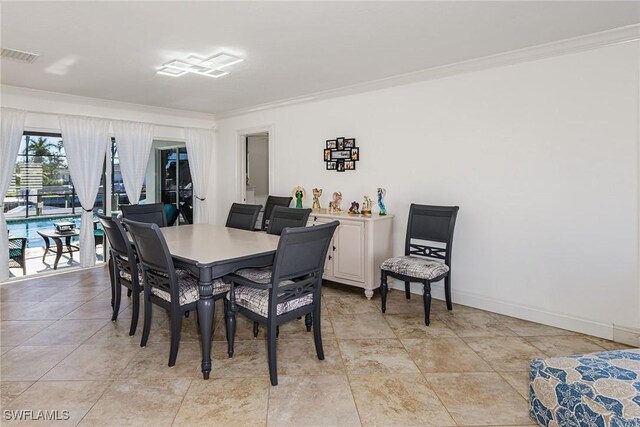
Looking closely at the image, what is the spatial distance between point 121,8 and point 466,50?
8.66ft

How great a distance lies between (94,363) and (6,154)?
3259 mm

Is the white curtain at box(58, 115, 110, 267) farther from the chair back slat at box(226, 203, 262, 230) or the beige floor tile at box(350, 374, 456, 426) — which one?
the beige floor tile at box(350, 374, 456, 426)

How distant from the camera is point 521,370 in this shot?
243cm

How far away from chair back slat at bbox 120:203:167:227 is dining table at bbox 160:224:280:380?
98 centimetres

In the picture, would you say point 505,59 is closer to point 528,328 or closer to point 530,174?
point 530,174

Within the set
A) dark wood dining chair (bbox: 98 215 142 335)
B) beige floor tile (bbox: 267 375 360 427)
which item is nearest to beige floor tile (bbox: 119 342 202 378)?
dark wood dining chair (bbox: 98 215 142 335)

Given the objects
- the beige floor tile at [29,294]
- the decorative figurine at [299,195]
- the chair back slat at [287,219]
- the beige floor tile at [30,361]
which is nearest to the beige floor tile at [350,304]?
the chair back slat at [287,219]

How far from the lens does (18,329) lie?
307cm

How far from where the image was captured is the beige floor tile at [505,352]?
2.49 m

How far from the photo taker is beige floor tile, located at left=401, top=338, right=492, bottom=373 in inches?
97.0

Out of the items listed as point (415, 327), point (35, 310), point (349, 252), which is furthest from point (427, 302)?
point (35, 310)

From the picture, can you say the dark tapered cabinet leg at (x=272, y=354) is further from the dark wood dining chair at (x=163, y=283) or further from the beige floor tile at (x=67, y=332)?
the beige floor tile at (x=67, y=332)

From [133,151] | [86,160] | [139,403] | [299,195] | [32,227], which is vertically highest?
[133,151]

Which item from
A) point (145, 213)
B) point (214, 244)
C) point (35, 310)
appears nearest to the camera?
point (214, 244)
